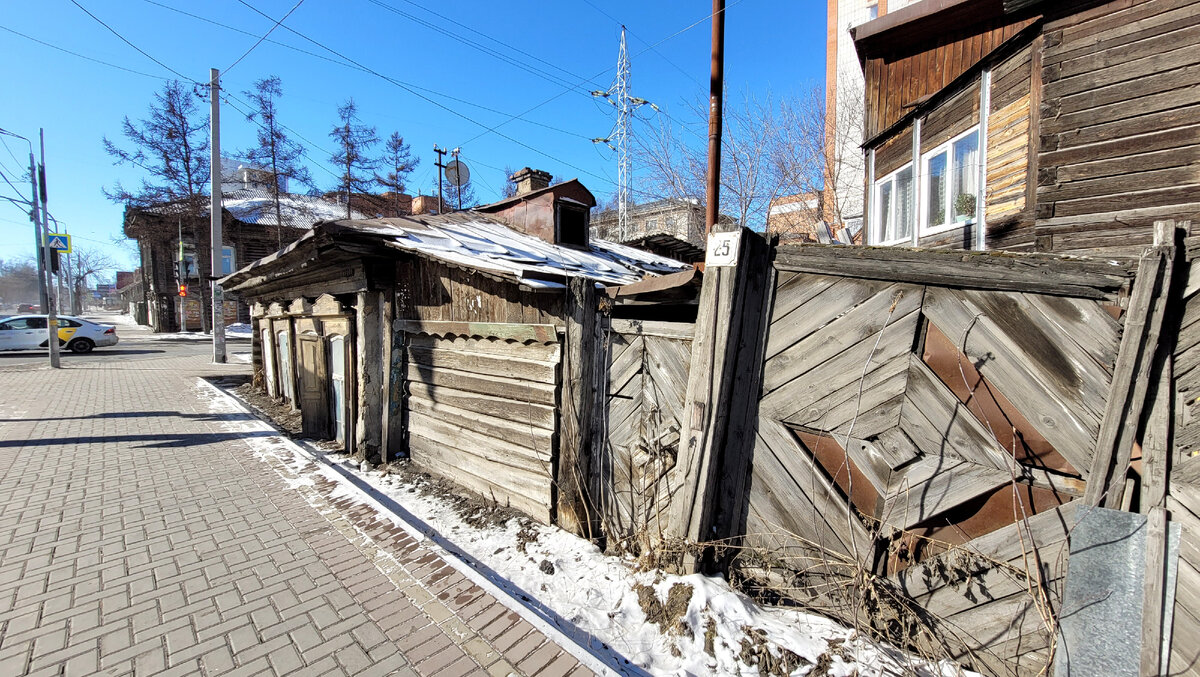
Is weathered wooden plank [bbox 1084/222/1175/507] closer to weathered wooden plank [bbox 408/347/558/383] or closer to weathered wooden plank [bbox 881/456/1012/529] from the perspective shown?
weathered wooden plank [bbox 881/456/1012/529]

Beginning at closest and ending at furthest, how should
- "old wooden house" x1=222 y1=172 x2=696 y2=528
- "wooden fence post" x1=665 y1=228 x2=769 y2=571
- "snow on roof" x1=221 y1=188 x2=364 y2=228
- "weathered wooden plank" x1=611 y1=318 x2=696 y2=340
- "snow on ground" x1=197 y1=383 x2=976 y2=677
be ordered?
"snow on ground" x1=197 y1=383 x2=976 y2=677, "wooden fence post" x1=665 y1=228 x2=769 y2=571, "weathered wooden plank" x1=611 y1=318 x2=696 y2=340, "old wooden house" x1=222 y1=172 x2=696 y2=528, "snow on roof" x1=221 y1=188 x2=364 y2=228

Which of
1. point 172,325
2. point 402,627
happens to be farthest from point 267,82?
point 402,627

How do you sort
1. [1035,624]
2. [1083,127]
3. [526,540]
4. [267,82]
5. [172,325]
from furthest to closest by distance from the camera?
[172,325]
[267,82]
[1083,127]
[526,540]
[1035,624]

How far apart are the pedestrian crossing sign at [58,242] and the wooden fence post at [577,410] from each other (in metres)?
19.3

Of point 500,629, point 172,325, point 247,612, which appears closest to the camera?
point 500,629

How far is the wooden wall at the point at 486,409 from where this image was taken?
4.15 m

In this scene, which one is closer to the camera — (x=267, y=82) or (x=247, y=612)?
(x=247, y=612)

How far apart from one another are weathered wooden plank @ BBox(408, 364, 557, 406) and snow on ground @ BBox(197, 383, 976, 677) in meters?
1.13

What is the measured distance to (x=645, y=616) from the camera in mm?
2918

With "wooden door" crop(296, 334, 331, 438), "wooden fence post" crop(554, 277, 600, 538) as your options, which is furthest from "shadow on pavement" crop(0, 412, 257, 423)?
"wooden fence post" crop(554, 277, 600, 538)

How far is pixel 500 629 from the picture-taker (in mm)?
2836

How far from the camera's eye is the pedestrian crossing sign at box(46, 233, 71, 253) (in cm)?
1427

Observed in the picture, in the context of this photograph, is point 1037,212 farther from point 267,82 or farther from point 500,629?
point 267,82

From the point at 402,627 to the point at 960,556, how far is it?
10.2 ft
